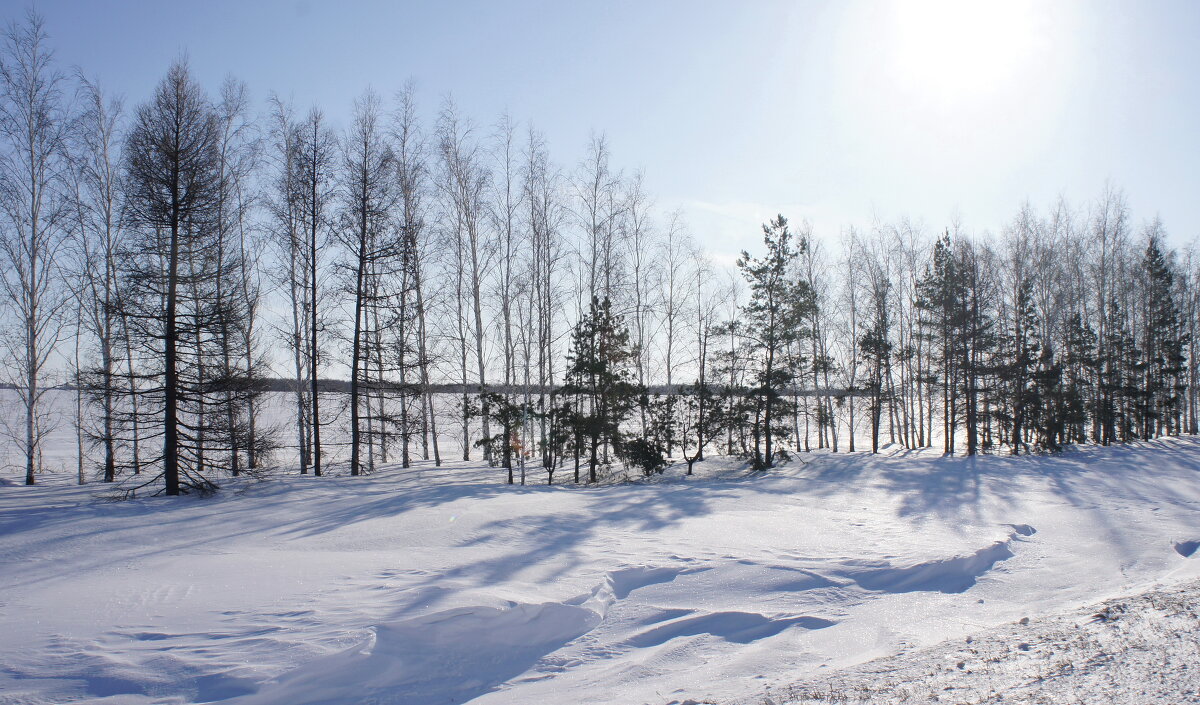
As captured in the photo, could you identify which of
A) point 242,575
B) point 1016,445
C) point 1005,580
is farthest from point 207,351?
point 1016,445

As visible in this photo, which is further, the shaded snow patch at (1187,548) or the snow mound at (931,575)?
the shaded snow patch at (1187,548)

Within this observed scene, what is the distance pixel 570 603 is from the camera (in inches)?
214

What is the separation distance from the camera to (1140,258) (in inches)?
1415

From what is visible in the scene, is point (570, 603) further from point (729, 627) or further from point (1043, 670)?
point (1043, 670)

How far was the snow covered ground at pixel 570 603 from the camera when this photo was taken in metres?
3.86

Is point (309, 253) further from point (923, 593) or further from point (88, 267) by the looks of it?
point (923, 593)

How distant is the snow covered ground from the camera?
3857 mm

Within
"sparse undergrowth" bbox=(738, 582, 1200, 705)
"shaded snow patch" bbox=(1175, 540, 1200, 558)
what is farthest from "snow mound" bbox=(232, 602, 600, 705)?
"shaded snow patch" bbox=(1175, 540, 1200, 558)

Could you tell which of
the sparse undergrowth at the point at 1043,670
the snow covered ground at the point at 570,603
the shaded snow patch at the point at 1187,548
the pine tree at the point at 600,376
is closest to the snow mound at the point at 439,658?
the snow covered ground at the point at 570,603

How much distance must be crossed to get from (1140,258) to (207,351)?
49234mm

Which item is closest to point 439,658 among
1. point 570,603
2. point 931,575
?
point 570,603

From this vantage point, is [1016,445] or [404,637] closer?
[404,637]

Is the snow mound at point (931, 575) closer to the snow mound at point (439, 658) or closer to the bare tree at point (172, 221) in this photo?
the snow mound at point (439, 658)

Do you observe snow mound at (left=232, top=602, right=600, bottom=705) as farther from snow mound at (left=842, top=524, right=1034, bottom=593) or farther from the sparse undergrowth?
snow mound at (left=842, top=524, right=1034, bottom=593)
